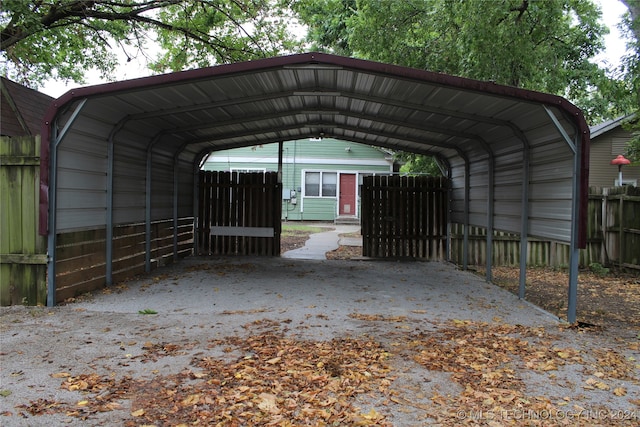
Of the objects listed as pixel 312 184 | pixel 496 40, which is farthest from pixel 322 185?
pixel 496 40

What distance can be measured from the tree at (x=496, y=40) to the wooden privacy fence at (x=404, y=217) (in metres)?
3.17

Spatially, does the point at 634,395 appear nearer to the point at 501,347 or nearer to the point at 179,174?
the point at 501,347

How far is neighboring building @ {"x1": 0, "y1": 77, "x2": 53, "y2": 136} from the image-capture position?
896 cm

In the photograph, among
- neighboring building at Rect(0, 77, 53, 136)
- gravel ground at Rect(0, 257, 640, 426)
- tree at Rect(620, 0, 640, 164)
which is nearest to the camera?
gravel ground at Rect(0, 257, 640, 426)

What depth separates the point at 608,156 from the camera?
1552 cm

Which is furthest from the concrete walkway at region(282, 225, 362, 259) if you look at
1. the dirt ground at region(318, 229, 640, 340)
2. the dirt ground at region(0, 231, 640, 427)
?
the dirt ground at region(0, 231, 640, 427)

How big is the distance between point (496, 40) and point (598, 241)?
5411 millimetres

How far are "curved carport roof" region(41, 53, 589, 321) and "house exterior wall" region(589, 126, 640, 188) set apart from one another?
8.56m

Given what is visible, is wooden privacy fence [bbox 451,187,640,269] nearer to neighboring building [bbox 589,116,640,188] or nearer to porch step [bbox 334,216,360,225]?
neighboring building [bbox 589,116,640,188]

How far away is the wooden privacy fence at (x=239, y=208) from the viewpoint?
11344mm

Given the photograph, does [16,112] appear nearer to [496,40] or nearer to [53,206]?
[53,206]

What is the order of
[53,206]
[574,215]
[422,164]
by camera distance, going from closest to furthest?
1. [574,215]
2. [53,206]
3. [422,164]

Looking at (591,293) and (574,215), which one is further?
(591,293)

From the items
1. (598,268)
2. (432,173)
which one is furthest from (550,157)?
(432,173)
